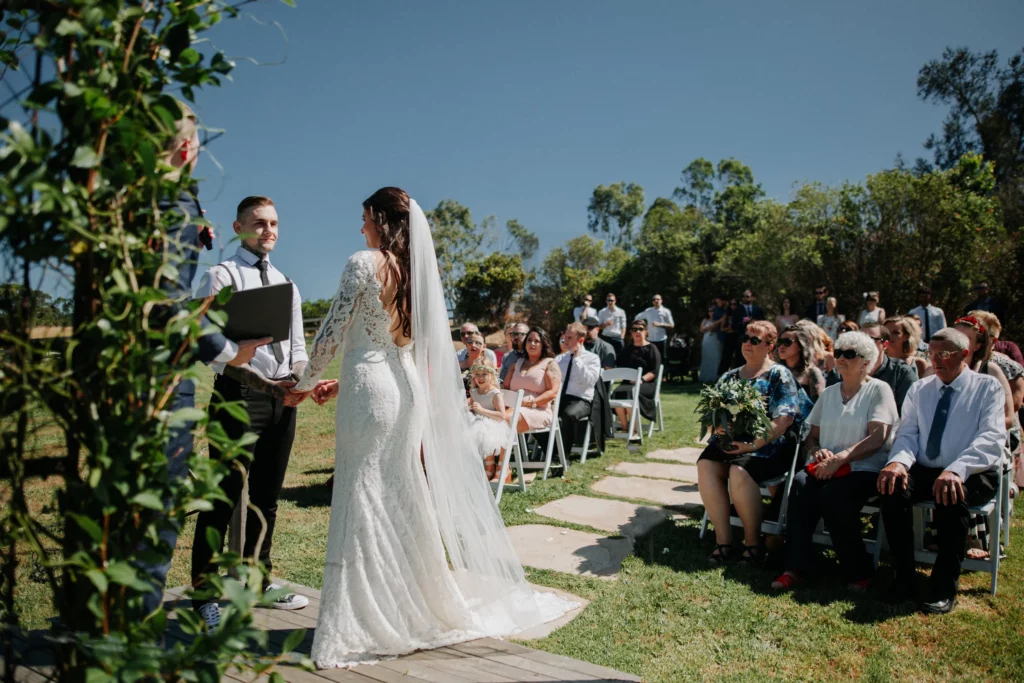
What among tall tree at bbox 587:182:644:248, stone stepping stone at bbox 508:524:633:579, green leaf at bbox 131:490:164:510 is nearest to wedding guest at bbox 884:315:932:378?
stone stepping stone at bbox 508:524:633:579

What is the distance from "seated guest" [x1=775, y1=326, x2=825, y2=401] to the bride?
3.57 m

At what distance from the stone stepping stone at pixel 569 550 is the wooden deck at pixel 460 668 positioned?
1447 millimetres

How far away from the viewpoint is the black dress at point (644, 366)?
32.2ft

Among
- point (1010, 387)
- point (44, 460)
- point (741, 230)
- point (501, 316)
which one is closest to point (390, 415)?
point (44, 460)

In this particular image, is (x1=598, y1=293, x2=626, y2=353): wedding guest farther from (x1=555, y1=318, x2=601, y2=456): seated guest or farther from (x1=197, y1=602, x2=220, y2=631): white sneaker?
(x1=197, y1=602, x2=220, y2=631): white sneaker

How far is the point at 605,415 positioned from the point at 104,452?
7.63 metres

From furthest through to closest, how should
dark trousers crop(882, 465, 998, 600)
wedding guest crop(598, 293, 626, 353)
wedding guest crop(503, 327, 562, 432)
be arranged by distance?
wedding guest crop(598, 293, 626, 353) < wedding guest crop(503, 327, 562, 432) < dark trousers crop(882, 465, 998, 600)

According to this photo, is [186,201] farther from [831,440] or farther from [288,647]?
[831,440]

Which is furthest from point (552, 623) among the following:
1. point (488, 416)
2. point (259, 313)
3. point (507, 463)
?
point (488, 416)

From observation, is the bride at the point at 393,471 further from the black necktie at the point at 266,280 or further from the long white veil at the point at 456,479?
the black necktie at the point at 266,280

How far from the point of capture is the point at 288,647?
1.45 metres

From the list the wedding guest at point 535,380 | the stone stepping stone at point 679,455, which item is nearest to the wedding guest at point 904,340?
the stone stepping stone at point 679,455

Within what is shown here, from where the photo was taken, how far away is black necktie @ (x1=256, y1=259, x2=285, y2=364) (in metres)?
3.78

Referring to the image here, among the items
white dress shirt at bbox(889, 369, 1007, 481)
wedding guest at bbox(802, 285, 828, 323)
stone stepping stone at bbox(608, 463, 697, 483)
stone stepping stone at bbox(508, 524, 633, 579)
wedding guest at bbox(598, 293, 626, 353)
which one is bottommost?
stone stepping stone at bbox(508, 524, 633, 579)
